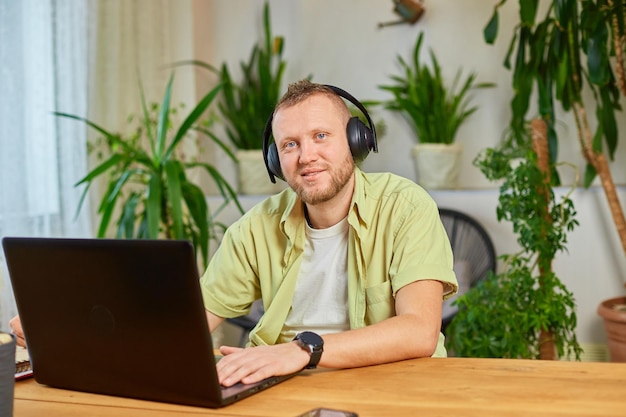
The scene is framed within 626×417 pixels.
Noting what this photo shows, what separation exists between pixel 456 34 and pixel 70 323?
294cm

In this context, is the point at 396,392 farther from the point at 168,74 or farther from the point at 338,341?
the point at 168,74

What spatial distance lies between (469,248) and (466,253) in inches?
1.0

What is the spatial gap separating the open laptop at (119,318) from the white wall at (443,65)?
2.36 metres

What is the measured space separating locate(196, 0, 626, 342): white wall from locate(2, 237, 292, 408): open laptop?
236 centimetres

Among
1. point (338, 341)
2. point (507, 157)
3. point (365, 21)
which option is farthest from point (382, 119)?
point (338, 341)

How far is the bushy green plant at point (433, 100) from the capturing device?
3725mm

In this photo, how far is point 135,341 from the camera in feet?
4.07

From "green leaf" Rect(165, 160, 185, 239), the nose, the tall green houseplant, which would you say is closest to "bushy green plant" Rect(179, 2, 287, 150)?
"green leaf" Rect(165, 160, 185, 239)

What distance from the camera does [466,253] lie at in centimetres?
349

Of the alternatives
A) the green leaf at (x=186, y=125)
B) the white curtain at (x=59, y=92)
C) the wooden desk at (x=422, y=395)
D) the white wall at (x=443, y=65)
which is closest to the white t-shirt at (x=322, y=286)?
the wooden desk at (x=422, y=395)

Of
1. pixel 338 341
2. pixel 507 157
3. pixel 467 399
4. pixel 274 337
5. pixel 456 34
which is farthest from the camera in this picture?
pixel 456 34

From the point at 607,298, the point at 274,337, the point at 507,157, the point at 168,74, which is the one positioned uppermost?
the point at 168,74

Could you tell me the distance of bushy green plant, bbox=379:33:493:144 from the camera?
12.2 ft

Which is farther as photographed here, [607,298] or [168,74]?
[168,74]
